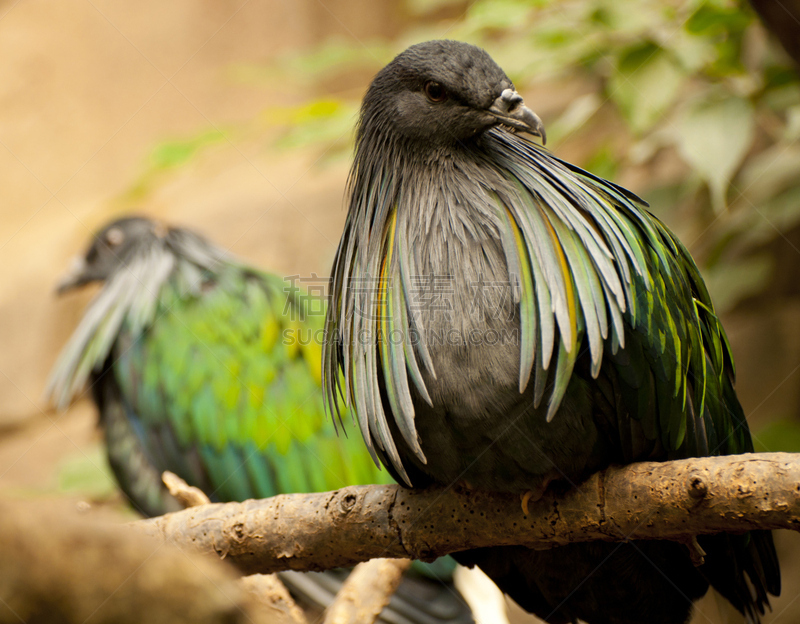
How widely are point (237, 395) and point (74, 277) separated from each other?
58.6 inches

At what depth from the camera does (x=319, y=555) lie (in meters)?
1.82

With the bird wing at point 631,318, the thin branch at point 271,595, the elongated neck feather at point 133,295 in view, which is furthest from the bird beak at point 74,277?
the bird wing at point 631,318

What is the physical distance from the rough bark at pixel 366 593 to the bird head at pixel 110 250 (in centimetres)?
229

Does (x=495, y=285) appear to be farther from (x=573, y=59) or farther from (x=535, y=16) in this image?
(x=535, y=16)

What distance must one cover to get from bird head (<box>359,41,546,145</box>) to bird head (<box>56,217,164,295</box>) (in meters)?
2.50

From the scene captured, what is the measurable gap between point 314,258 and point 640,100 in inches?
124

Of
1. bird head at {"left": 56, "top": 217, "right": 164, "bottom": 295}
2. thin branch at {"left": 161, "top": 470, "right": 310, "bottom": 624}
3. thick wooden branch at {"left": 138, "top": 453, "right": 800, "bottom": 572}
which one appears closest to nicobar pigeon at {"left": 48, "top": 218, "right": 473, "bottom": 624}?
bird head at {"left": 56, "top": 217, "right": 164, "bottom": 295}

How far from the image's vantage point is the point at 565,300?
1.55 metres

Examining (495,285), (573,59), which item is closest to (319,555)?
(495,285)

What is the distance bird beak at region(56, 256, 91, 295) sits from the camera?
4.10 m

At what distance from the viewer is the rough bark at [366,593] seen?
7.40 ft

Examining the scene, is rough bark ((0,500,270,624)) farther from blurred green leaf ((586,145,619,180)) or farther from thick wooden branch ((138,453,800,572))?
blurred green leaf ((586,145,619,180))

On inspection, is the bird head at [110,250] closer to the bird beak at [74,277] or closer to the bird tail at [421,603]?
the bird beak at [74,277]

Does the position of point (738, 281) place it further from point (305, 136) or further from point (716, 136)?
point (305, 136)
